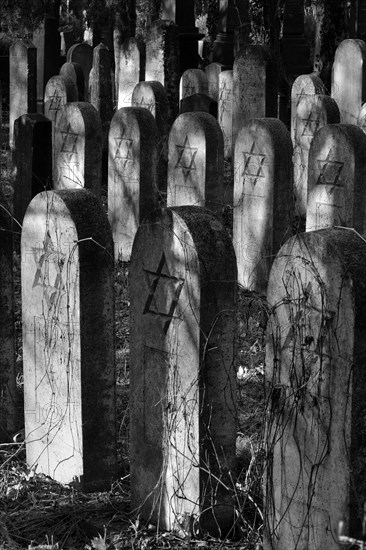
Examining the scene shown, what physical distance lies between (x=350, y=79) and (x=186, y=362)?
31.5 feet

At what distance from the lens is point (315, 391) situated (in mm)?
4160

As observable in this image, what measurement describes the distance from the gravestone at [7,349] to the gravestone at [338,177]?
3.12 m

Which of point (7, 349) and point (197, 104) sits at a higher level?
point (197, 104)

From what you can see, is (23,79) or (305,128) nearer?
(305,128)

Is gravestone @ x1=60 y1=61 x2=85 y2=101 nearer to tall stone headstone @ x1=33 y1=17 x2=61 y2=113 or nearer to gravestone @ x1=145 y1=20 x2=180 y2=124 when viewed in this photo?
tall stone headstone @ x1=33 y1=17 x2=61 y2=113

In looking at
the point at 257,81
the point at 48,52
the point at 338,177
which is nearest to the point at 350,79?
the point at 257,81

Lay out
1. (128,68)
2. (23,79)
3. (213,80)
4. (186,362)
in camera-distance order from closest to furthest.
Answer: (186,362)
(23,79)
(128,68)
(213,80)

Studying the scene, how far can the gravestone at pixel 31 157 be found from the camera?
10.9 m

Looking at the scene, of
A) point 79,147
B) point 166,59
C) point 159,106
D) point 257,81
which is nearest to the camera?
point 79,147

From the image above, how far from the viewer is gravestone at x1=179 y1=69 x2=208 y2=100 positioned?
1558 centimetres

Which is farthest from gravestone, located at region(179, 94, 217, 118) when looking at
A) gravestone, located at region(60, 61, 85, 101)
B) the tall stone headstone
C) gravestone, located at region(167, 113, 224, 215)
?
the tall stone headstone

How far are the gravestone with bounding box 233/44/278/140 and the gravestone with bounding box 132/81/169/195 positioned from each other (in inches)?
35.5

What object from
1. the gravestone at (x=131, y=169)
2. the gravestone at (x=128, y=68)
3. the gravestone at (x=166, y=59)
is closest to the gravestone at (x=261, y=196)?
the gravestone at (x=131, y=169)

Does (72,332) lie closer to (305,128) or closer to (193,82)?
(305,128)
